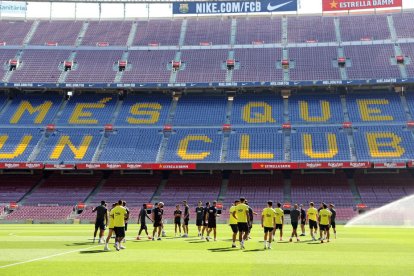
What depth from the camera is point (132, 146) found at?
5400 centimetres

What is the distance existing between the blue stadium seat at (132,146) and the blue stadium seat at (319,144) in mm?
14764

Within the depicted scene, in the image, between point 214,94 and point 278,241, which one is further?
point 214,94

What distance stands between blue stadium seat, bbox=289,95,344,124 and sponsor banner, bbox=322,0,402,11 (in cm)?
1496

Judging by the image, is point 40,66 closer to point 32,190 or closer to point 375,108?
point 32,190

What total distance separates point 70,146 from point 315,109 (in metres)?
27.7

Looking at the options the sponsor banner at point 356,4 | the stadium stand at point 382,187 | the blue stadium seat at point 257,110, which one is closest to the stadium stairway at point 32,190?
the blue stadium seat at point 257,110

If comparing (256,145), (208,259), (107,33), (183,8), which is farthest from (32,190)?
(208,259)

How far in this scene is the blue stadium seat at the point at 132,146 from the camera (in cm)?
5231

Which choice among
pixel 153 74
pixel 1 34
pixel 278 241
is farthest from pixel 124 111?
pixel 278 241

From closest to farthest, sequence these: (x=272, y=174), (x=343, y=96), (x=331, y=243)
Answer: (x=331, y=243) → (x=272, y=174) → (x=343, y=96)

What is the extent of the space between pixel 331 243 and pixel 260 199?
26.4 meters

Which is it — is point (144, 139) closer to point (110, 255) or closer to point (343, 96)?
point (343, 96)

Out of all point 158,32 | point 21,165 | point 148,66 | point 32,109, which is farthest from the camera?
point 158,32

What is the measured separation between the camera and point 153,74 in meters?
61.0
